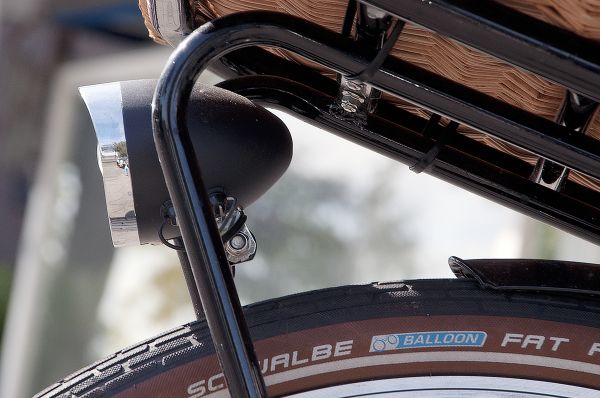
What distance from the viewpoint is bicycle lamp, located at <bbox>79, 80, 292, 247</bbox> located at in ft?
2.51

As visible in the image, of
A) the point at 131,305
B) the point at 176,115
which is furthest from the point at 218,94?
the point at 131,305

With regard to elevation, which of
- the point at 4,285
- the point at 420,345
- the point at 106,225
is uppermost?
the point at 4,285

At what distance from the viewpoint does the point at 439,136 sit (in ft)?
3.00

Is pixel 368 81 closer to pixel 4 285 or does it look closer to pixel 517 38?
pixel 517 38

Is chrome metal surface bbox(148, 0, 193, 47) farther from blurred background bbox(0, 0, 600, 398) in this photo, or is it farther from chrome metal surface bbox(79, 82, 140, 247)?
blurred background bbox(0, 0, 600, 398)

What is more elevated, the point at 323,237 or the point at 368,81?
the point at 323,237

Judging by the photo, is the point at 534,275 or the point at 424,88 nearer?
the point at 424,88

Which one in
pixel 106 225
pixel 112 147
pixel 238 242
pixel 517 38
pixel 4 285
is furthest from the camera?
pixel 4 285

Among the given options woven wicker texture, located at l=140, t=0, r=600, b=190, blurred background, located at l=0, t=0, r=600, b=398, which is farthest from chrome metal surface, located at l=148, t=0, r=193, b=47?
blurred background, located at l=0, t=0, r=600, b=398

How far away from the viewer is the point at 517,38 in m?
0.64

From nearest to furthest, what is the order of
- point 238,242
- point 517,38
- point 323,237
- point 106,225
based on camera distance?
point 517,38 → point 238,242 → point 323,237 → point 106,225

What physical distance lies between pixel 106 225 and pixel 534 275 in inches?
105

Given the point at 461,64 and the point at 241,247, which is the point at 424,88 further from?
the point at 241,247

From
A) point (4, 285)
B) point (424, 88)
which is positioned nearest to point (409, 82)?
point (424, 88)
